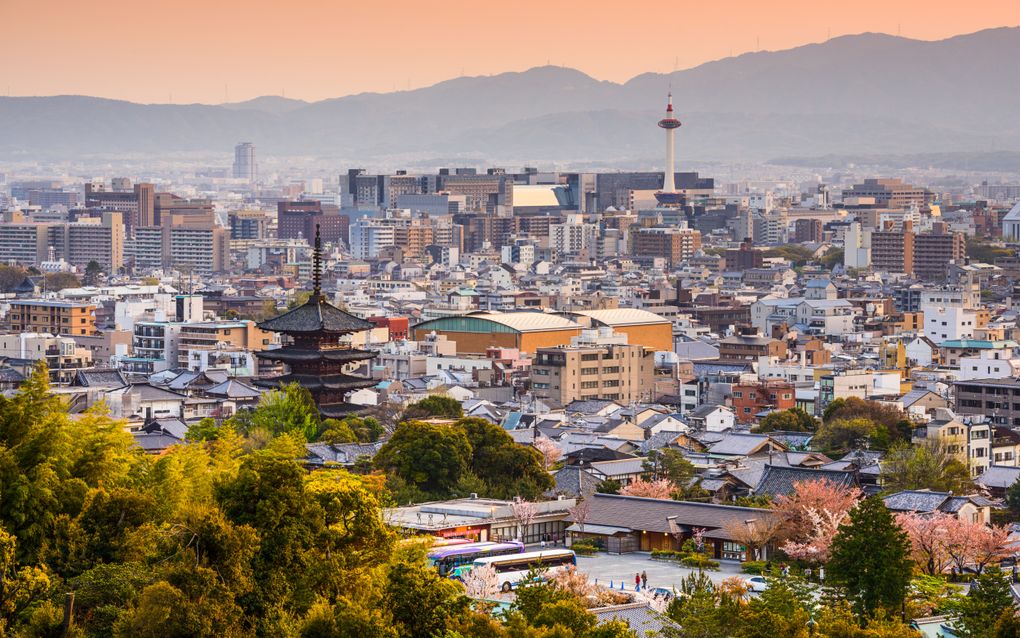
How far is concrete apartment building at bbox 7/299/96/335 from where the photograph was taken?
5575 cm

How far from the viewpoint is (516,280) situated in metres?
81.8

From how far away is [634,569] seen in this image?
73.8 feet

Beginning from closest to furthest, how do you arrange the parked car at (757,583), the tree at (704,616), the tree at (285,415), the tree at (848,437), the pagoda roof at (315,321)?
the tree at (704,616), the parked car at (757,583), the tree at (285,415), the tree at (848,437), the pagoda roof at (315,321)

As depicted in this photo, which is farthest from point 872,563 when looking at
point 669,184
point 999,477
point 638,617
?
point 669,184

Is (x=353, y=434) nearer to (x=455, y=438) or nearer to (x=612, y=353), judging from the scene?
(x=455, y=438)

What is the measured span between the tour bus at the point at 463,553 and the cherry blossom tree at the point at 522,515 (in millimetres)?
1915

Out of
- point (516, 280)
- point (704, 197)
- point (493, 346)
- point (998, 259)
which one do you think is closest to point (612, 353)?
point (493, 346)

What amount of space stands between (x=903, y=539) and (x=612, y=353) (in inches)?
984

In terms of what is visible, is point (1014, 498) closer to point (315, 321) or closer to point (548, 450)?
point (548, 450)

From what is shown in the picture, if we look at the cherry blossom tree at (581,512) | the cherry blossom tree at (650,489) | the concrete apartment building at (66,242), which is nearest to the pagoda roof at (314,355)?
the cherry blossom tree at (650,489)

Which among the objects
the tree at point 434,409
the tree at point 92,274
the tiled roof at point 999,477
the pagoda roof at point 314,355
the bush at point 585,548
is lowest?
the tree at point 92,274

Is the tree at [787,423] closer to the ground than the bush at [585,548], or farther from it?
farther from it

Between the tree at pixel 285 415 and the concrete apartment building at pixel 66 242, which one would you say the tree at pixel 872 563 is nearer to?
the tree at pixel 285 415

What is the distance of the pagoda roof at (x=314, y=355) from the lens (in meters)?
31.5
